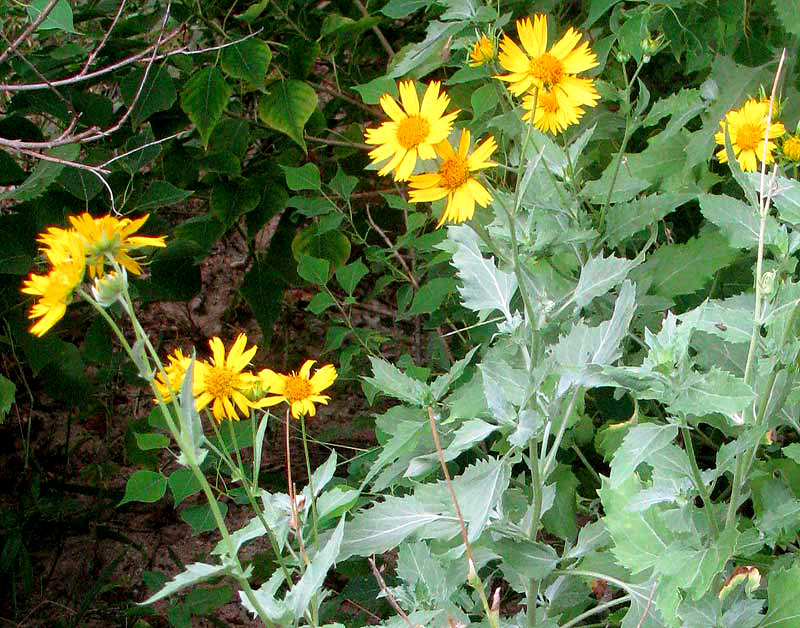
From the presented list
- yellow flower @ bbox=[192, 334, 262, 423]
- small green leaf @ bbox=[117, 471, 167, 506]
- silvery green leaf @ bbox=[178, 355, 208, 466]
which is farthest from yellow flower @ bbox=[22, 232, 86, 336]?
small green leaf @ bbox=[117, 471, 167, 506]

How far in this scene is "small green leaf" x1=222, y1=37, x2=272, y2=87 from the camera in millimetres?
1614

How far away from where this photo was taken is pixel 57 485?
2242 millimetres

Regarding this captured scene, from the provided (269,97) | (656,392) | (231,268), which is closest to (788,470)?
(656,392)

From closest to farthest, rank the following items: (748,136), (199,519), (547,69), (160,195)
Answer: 1. (547,69)
2. (748,136)
3. (199,519)
4. (160,195)

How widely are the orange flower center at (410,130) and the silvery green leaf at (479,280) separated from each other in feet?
0.38

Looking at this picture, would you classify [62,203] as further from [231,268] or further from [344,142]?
[231,268]

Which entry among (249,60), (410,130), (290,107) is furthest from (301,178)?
(410,130)

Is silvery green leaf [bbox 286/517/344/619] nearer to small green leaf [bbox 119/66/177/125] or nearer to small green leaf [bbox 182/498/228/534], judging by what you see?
small green leaf [bbox 182/498/228/534]

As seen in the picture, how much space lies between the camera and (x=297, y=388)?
3.56 ft

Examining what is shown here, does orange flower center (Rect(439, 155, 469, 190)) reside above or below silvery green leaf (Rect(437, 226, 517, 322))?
above

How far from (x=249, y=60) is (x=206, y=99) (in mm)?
101

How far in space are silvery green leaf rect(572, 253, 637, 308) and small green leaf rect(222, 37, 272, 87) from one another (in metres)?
0.83

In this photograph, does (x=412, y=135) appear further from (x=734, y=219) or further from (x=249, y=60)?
(x=249, y=60)

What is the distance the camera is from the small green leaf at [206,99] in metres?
1.63
